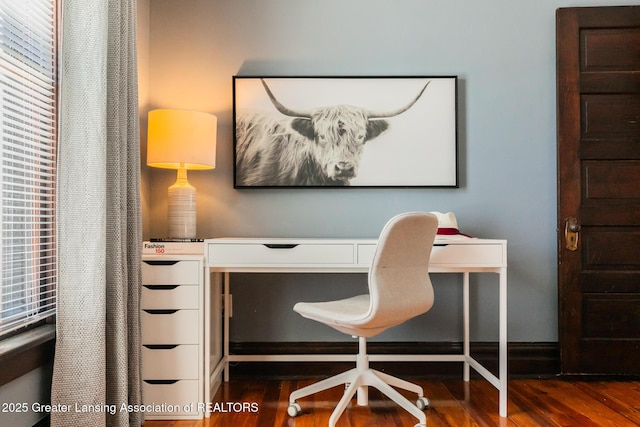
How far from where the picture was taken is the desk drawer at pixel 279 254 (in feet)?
6.93

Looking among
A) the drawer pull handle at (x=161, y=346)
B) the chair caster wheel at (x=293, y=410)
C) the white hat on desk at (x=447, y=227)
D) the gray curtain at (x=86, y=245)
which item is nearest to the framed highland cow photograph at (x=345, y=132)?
the white hat on desk at (x=447, y=227)

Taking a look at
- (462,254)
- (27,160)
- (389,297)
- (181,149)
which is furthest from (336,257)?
(27,160)

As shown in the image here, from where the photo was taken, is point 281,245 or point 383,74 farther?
point 383,74

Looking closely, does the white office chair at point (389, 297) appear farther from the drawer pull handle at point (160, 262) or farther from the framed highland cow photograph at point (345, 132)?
the framed highland cow photograph at point (345, 132)

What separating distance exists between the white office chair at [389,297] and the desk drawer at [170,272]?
1.60ft

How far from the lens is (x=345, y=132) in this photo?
2.63m

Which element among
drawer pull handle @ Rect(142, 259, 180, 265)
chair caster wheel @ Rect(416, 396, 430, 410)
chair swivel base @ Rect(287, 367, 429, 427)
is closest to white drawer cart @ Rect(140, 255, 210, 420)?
drawer pull handle @ Rect(142, 259, 180, 265)

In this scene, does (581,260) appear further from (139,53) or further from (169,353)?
(139,53)

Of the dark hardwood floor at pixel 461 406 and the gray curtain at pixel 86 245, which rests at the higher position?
the gray curtain at pixel 86 245

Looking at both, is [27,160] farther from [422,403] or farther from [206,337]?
[422,403]

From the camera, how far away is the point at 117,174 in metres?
1.71

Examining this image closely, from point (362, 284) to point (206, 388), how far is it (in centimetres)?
101

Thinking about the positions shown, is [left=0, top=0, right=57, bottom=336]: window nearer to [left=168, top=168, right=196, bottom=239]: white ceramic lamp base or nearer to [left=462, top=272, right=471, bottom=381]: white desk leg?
[left=168, top=168, right=196, bottom=239]: white ceramic lamp base

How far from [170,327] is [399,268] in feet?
3.36
